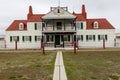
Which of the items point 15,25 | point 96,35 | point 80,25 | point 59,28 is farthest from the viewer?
point 15,25

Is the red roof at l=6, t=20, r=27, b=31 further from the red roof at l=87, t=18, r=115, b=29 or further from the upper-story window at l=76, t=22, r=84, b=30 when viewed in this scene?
the red roof at l=87, t=18, r=115, b=29

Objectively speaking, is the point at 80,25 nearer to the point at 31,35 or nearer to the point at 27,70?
the point at 31,35

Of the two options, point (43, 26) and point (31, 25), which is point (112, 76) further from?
point (31, 25)

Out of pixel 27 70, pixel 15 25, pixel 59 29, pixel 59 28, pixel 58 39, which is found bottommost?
pixel 27 70

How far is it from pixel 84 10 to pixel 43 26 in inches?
426

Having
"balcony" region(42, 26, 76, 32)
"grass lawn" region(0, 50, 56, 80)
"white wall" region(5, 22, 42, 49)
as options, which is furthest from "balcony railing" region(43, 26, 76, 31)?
"grass lawn" region(0, 50, 56, 80)

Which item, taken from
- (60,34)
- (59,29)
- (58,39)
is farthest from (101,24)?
(58,39)

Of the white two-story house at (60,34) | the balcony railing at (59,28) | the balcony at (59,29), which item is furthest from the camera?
the white two-story house at (60,34)

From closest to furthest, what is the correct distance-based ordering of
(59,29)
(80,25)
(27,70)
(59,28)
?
(27,70), (59,29), (59,28), (80,25)

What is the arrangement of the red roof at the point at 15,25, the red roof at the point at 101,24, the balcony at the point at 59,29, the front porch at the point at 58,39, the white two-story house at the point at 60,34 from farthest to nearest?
1. the red roof at the point at 15,25
2. the red roof at the point at 101,24
3. the white two-story house at the point at 60,34
4. the front porch at the point at 58,39
5. the balcony at the point at 59,29

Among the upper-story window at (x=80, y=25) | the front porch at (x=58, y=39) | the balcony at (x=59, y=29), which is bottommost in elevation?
the front porch at (x=58, y=39)

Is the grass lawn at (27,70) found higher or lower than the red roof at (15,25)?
lower

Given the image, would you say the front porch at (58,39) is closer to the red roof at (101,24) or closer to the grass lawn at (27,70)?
the red roof at (101,24)

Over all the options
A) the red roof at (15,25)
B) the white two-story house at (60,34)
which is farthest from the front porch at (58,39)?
the red roof at (15,25)
